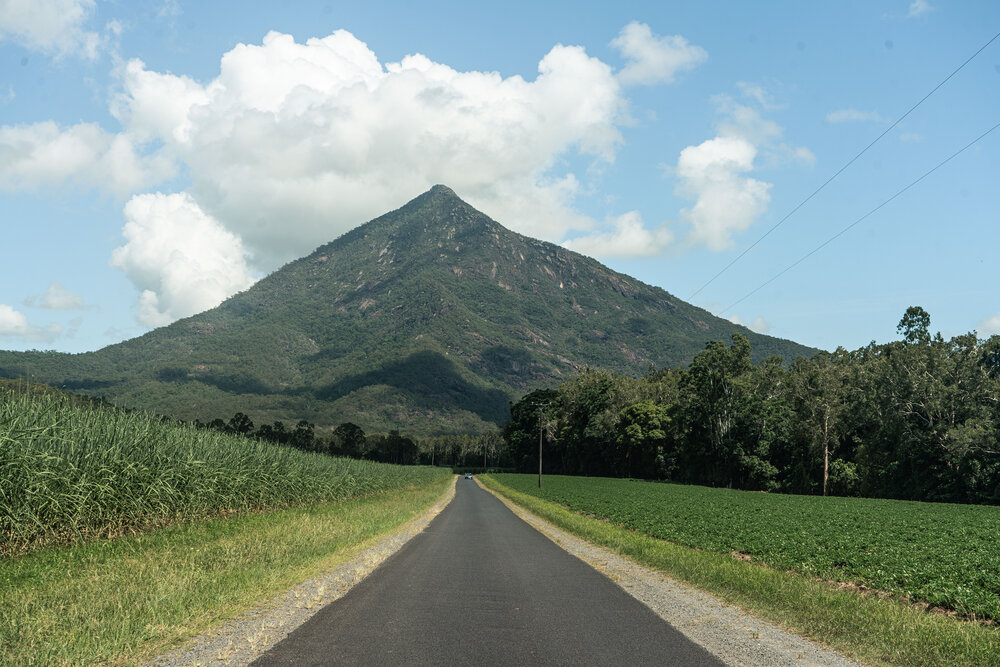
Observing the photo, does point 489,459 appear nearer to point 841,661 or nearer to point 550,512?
point 550,512

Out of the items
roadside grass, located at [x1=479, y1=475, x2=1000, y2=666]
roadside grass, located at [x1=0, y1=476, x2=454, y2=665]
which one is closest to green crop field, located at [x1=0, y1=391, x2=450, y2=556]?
roadside grass, located at [x1=0, y1=476, x2=454, y2=665]

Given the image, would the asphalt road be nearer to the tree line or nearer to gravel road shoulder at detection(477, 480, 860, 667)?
gravel road shoulder at detection(477, 480, 860, 667)

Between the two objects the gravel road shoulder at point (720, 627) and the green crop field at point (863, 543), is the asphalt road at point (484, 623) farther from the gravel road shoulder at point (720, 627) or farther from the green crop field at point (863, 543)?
the green crop field at point (863, 543)

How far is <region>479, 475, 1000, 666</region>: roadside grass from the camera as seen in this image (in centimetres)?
816

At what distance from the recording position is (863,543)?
70.2 feet

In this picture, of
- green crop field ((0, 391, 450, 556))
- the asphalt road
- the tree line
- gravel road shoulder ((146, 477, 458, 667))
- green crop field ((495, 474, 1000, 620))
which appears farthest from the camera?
Answer: the tree line

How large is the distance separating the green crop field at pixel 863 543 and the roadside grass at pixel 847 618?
4.40ft

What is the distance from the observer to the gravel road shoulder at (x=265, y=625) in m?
6.99

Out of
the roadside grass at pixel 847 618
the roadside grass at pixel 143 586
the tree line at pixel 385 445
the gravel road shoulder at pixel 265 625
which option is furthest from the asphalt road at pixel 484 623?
the tree line at pixel 385 445

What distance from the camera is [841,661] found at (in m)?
7.86

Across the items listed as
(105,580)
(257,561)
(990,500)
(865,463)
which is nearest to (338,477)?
(257,561)

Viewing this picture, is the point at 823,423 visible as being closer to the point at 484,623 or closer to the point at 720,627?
the point at 720,627

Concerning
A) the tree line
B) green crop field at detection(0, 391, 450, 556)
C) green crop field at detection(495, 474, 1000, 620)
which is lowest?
the tree line

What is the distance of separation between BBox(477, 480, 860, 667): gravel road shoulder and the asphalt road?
0.34m
